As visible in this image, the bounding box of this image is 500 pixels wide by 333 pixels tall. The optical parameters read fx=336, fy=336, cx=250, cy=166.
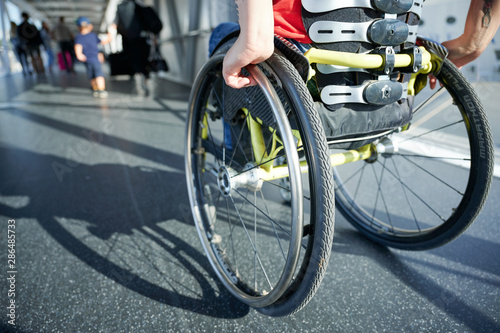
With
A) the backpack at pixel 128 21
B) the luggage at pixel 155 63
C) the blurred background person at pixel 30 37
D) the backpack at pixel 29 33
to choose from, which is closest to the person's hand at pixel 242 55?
the backpack at pixel 128 21

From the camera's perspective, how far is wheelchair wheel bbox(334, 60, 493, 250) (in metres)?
1.13

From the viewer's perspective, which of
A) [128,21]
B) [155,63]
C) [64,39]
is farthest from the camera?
[64,39]

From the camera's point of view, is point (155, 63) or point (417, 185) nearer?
point (417, 185)

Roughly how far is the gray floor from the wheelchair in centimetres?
14

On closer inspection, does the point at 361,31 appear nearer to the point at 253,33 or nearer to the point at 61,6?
the point at 253,33

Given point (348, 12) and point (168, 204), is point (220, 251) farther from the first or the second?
point (348, 12)

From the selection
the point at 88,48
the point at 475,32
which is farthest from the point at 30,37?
the point at 475,32

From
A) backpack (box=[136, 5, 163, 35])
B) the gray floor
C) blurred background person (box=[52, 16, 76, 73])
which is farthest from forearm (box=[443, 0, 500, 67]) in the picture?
blurred background person (box=[52, 16, 76, 73])

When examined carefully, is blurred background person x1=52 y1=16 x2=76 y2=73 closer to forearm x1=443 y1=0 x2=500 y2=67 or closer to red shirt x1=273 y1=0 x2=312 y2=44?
red shirt x1=273 y1=0 x2=312 y2=44

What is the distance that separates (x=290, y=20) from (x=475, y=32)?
26.1 inches

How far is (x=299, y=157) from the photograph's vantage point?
1.24 m

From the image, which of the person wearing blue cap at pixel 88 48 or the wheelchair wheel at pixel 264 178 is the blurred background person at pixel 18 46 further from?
the wheelchair wheel at pixel 264 178

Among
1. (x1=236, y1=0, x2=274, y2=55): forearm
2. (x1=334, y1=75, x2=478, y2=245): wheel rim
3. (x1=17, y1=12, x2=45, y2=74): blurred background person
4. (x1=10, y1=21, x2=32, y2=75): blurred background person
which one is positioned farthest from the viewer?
(x1=10, y1=21, x2=32, y2=75): blurred background person

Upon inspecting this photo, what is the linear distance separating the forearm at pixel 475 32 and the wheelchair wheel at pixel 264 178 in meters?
0.67
